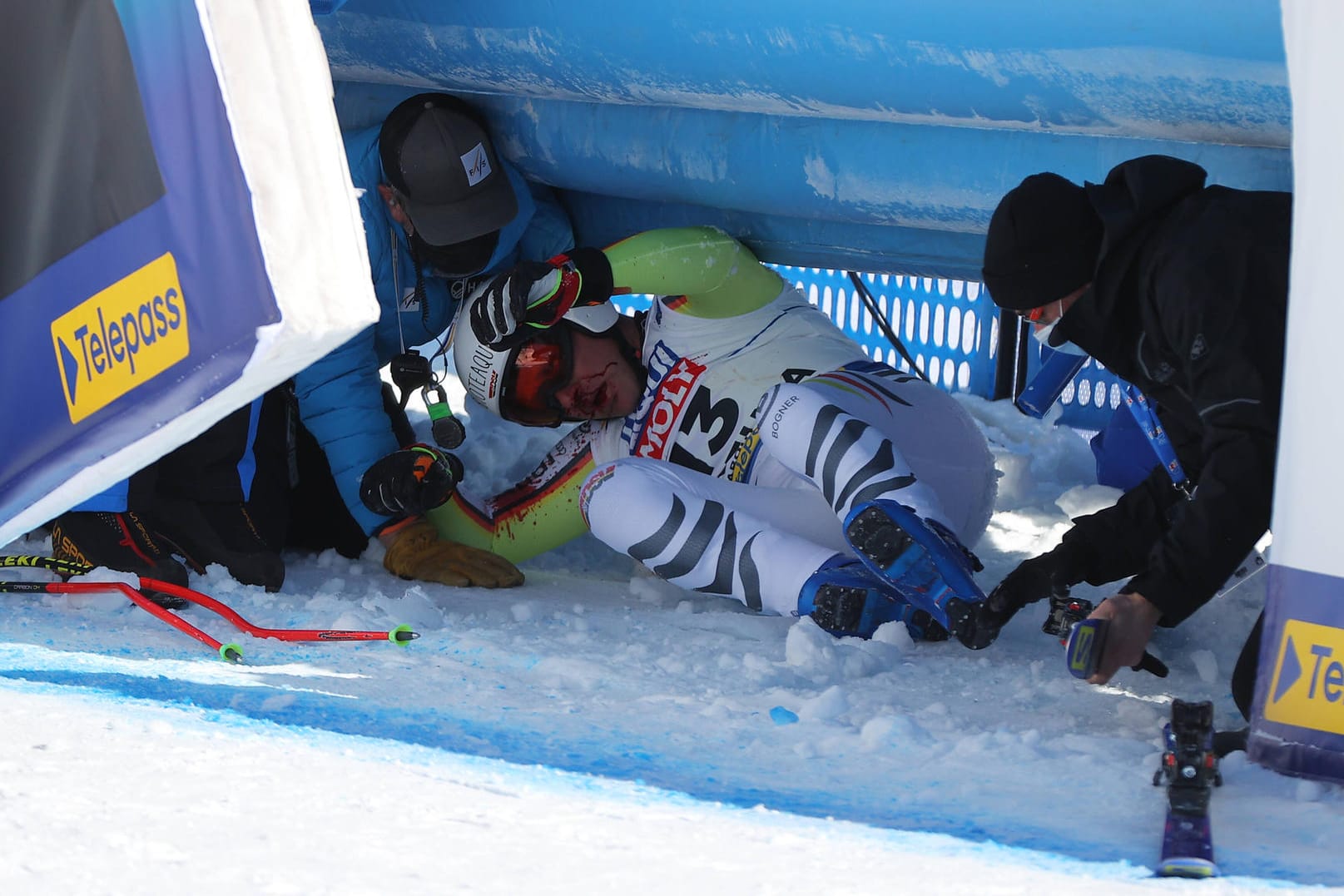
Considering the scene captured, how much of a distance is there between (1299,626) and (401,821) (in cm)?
102

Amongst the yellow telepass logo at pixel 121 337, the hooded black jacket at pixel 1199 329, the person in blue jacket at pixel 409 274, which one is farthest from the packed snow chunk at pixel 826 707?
the person in blue jacket at pixel 409 274

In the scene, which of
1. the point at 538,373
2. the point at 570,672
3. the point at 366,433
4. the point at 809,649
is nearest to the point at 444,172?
the point at 538,373

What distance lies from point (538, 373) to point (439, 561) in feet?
1.52

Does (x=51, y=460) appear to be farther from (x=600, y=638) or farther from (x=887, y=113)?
(x=887, y=113)

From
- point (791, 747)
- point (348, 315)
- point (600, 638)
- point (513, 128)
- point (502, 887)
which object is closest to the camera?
point (502, 887)

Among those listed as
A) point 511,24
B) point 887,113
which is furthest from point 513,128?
point 887,113

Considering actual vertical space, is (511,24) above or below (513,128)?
above

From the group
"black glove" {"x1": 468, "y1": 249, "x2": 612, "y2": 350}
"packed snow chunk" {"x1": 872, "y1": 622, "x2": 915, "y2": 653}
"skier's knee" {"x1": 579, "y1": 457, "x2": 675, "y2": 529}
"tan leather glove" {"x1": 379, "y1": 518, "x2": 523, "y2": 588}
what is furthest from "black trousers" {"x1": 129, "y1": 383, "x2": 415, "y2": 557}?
"packed snow chunk" {"x1": 872, "y1": 622, "x2": 915, "y2": 653}

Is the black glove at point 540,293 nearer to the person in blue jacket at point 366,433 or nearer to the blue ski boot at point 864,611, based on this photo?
the person in blue jacket at point 366,433

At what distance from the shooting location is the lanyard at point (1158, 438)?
217 centimetres

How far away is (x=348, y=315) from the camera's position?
4.99 ft

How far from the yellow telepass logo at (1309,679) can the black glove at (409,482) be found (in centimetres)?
182

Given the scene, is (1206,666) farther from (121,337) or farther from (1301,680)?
(121,337)

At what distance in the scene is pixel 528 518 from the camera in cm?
316
